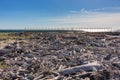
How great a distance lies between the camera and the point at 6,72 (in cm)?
1502

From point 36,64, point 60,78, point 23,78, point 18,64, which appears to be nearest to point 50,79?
point 60,78

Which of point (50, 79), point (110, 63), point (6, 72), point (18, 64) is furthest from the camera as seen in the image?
point (18, 64)

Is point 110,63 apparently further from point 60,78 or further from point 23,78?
point 23,78

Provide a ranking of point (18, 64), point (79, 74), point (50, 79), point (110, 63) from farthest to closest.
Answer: point (18, 64) → point (110, 63) → point (79, 74) → point (50, 79)

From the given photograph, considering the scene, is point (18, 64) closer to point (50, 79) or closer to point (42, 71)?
point (42, 71)

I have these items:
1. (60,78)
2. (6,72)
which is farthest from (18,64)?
(60,78)

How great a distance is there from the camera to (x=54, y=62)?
709 inches

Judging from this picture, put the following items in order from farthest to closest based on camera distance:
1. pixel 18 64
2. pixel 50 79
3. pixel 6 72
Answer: pixel 18 64, pixel 6 72, pixel 50 79

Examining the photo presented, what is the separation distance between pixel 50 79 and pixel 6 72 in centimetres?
322

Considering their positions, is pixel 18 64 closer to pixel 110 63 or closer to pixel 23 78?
pixel 23 78

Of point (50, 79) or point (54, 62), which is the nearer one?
point (50, 79)

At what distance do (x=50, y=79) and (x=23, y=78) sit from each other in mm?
1417

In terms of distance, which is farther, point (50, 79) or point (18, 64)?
point (18, 64)

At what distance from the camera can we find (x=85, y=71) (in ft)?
47.7
